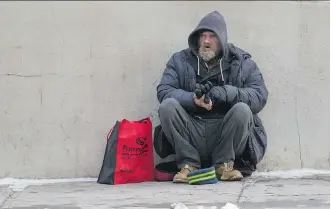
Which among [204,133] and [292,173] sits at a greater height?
[204,133]

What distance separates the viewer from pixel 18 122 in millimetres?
4844

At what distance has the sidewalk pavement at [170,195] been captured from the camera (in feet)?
12.8

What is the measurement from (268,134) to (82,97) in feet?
4.69

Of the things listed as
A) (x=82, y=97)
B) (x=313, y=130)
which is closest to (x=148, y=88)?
(x=82, y=97)

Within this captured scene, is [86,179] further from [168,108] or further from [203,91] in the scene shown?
[203,91]

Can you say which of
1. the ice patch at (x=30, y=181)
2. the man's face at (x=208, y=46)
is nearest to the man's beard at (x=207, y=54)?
the man's face at (x=208, y=46)

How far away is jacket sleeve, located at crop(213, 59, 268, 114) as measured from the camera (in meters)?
4.53

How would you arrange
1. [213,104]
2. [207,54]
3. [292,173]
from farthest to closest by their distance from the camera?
[292,173], [207,54], [213,104]

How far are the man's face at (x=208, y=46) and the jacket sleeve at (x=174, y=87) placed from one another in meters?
0.18

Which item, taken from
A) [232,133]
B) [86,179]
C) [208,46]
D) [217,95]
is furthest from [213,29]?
[86,179]

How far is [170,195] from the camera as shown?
4.14 metres

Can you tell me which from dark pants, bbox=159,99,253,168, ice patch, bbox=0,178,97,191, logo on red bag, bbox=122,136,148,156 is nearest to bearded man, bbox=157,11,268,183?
dark pants, bbox=159,99,253,168

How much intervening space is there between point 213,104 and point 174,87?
0.32 meters

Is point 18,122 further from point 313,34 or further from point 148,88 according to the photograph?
point 313,34
